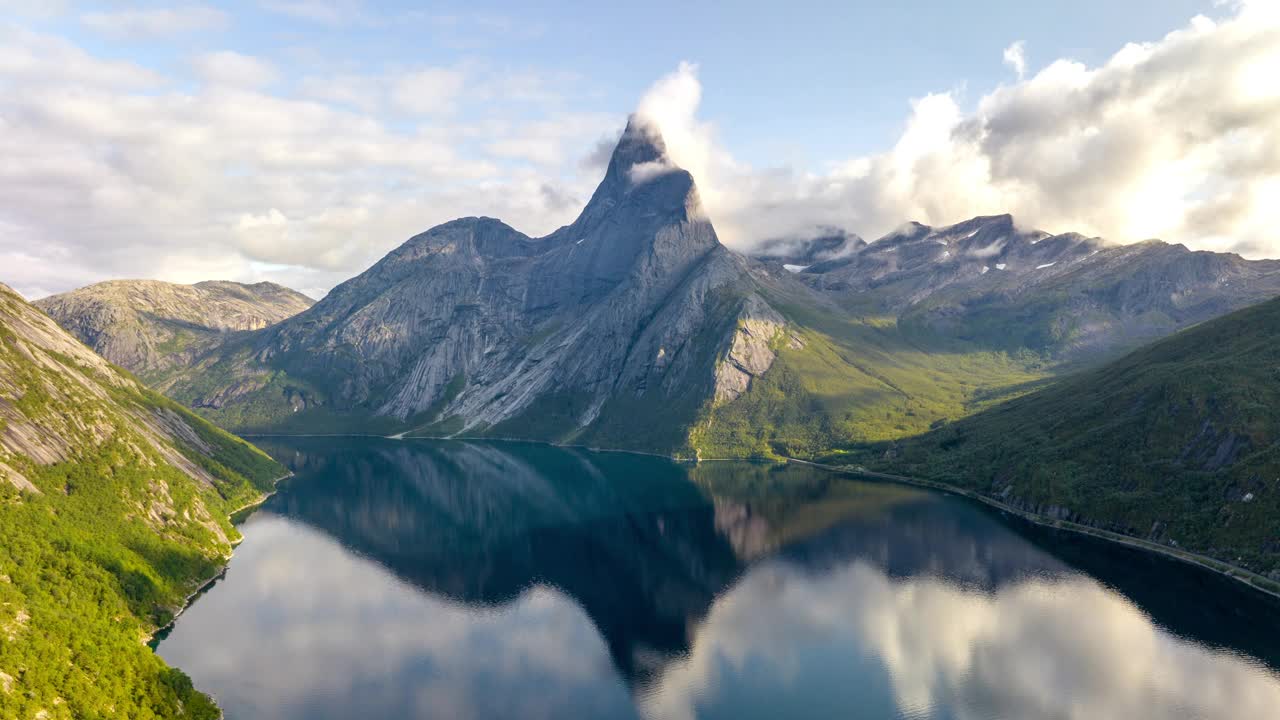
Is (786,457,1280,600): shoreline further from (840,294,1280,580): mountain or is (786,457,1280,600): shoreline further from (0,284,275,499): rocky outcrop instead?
(0,284,275,499): rocky outcrop

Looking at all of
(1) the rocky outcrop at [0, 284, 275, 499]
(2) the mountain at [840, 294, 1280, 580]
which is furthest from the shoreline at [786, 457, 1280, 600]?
(1) the rocky outcrop at [0, 284, 275, 499]

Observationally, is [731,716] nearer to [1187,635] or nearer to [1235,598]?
[1187,635]

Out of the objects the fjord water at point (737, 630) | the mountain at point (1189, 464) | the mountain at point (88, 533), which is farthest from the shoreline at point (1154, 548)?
the mountain at point (88, 533)

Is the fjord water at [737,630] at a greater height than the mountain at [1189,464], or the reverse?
the mountain at [1189,464]

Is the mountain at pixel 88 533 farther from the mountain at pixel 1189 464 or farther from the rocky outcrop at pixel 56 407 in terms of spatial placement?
the mountain at pixel 1189 464

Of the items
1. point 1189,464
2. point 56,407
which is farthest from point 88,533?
point 1189,464

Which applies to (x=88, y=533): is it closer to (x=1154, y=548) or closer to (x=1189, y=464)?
(x=1154, y=548)

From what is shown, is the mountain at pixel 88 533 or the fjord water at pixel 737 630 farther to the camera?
the fjord water at pixel 737 630

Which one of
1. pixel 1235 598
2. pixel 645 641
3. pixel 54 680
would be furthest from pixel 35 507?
pixel 1235 598
